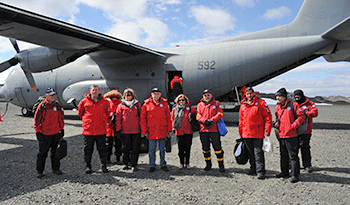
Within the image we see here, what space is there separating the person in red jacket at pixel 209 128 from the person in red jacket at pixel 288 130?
1267 millimetres

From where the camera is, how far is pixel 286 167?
498cm

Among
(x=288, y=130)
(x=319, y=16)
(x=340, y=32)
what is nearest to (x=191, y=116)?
(x=288, y=130)

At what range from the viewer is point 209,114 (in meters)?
5.66

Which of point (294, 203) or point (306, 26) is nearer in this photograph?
point (294, 203)

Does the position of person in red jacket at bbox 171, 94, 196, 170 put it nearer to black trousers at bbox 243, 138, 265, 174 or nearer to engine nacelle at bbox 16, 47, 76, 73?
black trousers at bbox 243, 138, 265, 174

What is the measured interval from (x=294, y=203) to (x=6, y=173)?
6130 millimetres

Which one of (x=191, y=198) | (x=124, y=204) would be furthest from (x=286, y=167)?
(x=124, y=204)

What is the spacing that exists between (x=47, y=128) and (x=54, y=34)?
5649 millimetres

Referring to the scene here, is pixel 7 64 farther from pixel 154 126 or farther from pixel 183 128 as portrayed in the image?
pixel 183 128

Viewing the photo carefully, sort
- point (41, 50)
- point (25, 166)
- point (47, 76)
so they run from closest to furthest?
point (25, 166) → point (41, 50) → point (47, 76)

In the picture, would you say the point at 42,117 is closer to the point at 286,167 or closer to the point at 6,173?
the point at 6,173

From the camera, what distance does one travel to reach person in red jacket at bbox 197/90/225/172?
18.1ft

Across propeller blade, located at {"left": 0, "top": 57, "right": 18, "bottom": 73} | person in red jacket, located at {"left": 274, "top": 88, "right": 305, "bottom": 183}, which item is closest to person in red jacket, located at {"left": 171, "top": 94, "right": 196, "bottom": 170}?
person in red jacket, located at {"left": 274, "top": 88, "right": 305, "bottom": 183}

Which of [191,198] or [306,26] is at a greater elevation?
[306,26]
